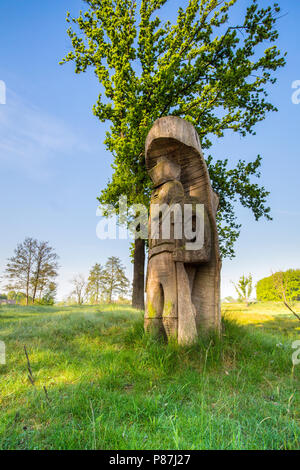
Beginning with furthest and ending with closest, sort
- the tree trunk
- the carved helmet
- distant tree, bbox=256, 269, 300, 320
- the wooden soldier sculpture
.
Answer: the tree trunk < the carved helmet < the wooden soldier sculpture < distant tree, bbox=256, 269, 300, 320

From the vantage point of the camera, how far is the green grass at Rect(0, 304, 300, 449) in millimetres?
2068

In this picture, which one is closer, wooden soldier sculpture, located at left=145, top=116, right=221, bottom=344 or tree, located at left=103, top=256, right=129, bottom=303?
wooden soldier sculpture, located at left=145, top=116, right=221, bottom=344

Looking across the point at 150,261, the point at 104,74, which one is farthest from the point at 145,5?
the point at 150,261

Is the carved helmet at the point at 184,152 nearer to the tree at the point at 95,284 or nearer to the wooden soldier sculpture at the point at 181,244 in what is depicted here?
the wooden soldier sculpture at the point at 181,244

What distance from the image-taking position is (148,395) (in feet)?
9.64

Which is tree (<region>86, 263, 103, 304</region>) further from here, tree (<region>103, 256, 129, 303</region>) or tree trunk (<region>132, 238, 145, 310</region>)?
tree trunk (<region>132, 238, 145, 310</region>)

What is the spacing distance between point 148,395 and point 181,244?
2.45m

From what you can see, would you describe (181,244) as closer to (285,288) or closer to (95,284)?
(285,288)

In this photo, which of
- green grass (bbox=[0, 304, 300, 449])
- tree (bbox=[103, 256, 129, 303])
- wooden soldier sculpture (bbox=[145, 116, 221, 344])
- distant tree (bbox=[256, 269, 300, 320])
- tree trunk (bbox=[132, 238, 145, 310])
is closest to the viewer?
distant tree (bbox=[256, 269, 300, 320])

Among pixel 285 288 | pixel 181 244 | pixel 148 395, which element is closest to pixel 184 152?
pixel 181 244

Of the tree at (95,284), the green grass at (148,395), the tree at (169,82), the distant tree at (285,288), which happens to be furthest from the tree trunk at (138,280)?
the tree at (95,284)

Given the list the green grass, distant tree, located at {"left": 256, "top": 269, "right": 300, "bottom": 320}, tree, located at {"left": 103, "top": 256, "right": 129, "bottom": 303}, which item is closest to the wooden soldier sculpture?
the green grass

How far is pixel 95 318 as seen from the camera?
7398 millimetres

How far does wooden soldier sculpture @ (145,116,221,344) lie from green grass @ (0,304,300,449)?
45 cm
